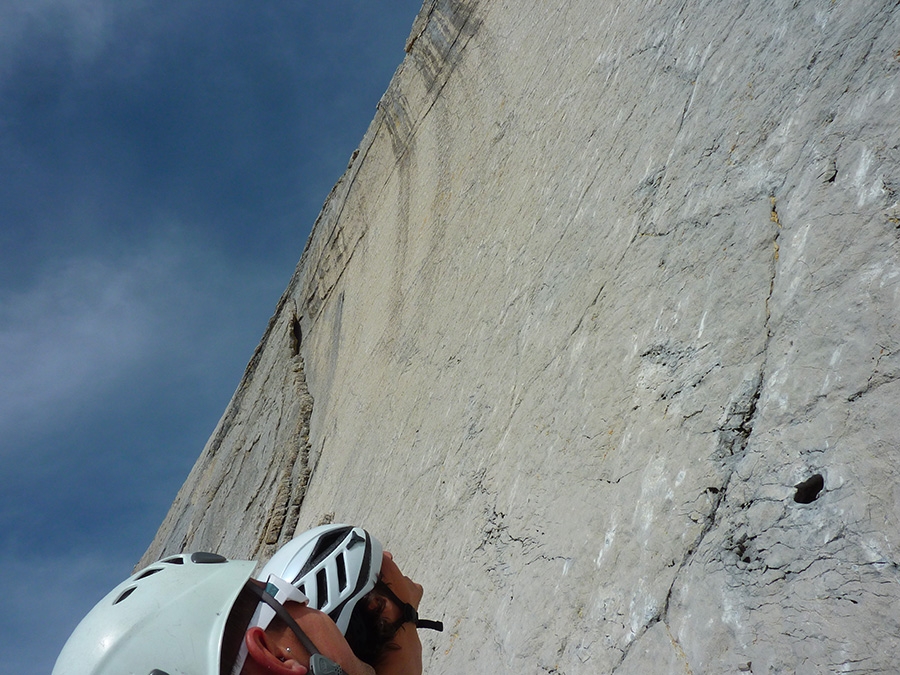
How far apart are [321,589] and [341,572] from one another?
0.06m

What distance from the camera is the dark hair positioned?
1646mm

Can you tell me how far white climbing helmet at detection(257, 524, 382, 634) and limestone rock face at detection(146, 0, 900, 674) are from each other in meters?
0.48

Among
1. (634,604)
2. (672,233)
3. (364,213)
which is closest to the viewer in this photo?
(634,604)

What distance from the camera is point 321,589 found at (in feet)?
5.31

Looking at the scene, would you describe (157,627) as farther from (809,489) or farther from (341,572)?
(809,489)

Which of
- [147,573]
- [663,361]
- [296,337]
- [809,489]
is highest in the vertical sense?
[296,337]

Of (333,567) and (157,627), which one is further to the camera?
(333,567)

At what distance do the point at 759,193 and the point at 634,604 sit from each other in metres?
0.95

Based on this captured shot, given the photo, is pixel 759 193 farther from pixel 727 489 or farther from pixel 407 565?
pixel 407 565

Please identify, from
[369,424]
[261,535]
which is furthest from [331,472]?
[261,535]

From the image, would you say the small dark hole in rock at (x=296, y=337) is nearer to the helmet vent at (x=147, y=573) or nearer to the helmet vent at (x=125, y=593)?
the helmet vent at (x=147, y=573)

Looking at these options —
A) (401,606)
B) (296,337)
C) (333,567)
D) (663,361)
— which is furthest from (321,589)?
(296,337)

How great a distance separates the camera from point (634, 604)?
1.61 meters

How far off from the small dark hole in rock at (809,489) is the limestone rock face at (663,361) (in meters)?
0.01
